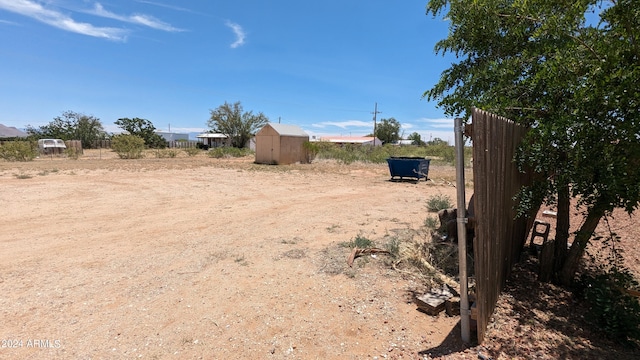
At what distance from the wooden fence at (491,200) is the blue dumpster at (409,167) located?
11.1 metres

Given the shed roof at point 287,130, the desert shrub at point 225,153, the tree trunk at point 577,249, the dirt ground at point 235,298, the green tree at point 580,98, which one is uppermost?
the shed roof at point 287,130

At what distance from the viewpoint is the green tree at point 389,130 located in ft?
269

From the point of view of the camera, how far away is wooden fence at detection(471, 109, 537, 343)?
8.48ft

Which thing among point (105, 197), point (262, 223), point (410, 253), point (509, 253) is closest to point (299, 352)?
point (410, 253)

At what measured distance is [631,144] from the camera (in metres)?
2.54

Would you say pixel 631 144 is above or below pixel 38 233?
above

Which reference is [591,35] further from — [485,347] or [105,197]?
[105,197]

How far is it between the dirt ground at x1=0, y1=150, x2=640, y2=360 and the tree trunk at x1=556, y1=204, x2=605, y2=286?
0.76 feet

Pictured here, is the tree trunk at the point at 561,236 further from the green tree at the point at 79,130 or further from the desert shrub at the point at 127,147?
the green tree at the point at 79,130

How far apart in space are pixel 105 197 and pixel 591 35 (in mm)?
11263

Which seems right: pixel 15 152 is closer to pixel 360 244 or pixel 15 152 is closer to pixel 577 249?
pixel 360 244

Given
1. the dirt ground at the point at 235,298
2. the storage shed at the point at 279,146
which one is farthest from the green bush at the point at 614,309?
the storage shed at the point at 279,146

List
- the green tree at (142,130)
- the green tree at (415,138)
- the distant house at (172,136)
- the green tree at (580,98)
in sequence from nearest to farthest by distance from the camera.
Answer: the green tree at (580,98), the green tree at (142,130), the distant house at (172,136), the green tree at (415,138)

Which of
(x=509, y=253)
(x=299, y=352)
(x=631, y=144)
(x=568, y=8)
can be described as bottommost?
(x=299, y=352)
